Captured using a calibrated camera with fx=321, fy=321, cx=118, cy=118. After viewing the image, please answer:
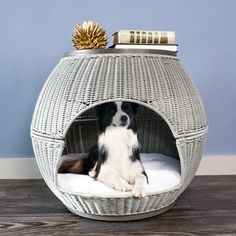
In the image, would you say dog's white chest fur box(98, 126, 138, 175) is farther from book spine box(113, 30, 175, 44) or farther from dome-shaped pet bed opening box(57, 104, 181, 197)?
book spine box(113, 30, 175, 44)

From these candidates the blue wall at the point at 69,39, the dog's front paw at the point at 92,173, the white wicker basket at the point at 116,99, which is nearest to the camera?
the white wicker basket at the point at 116,99

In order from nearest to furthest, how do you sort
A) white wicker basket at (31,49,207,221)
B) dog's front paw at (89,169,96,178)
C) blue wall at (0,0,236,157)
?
1. white wicker basket at (31,49,207,221)
2. dog's front paw at (89,169,96,178)
3. blue wall at (0,0,236,157)

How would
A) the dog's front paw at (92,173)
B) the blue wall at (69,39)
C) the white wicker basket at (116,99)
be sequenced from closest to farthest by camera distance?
1. the white wicker basket at (116,99)
2. the dog's front paw at (92,173)
3. the blue wall at (69,39)

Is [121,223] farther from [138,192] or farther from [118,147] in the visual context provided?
[118,147]

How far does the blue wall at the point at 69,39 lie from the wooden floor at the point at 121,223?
394 mm

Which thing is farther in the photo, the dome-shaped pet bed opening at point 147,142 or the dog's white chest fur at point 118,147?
the dome-shaped pet bed opening at point 147,142

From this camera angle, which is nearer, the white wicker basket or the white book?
the white wicker basket

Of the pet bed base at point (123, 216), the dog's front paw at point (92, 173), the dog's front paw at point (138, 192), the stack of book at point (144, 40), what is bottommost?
the pet bed base at point (123, 216)

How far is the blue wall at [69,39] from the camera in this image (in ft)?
5.30

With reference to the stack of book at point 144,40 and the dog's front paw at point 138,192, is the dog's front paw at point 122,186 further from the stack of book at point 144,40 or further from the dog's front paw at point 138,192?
the stack of book at point 144,40

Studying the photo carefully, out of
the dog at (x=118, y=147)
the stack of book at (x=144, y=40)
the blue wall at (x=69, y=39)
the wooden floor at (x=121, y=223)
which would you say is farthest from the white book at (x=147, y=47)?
the wooden floor at (x=121, y=223)

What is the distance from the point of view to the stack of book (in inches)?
48.5

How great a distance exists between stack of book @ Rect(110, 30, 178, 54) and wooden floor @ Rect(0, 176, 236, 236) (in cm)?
63

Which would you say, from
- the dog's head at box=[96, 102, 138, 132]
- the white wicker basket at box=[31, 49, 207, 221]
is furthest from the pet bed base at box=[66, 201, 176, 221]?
the dog's head at box=[96, 102, 138, 132]
